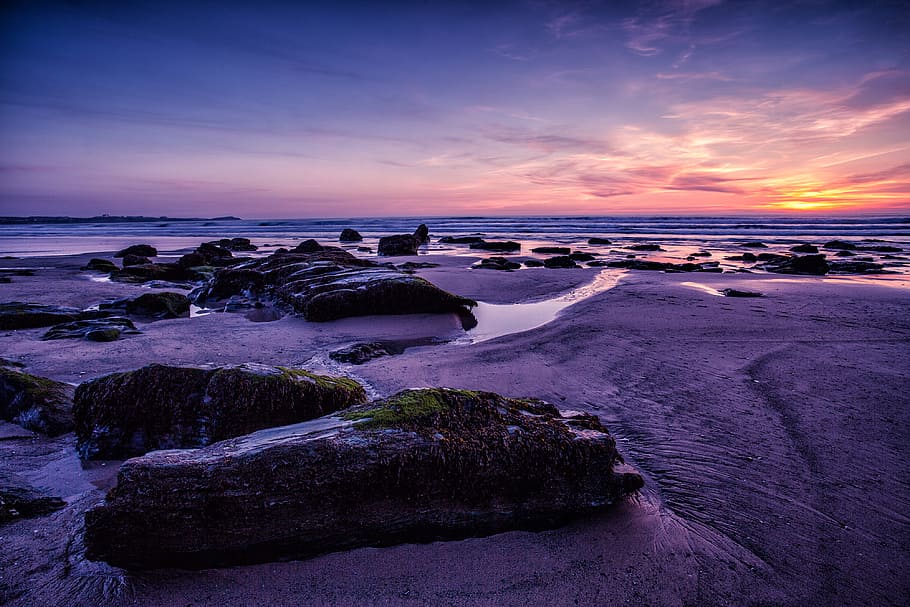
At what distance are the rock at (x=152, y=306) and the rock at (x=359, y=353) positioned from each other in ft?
18.2

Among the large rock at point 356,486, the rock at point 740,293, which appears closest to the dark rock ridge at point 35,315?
the large rock at point 356,486

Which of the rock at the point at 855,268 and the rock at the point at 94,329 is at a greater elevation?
the rock at the point at 855,268

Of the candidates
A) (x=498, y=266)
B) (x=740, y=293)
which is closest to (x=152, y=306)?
(x=498, y=266)

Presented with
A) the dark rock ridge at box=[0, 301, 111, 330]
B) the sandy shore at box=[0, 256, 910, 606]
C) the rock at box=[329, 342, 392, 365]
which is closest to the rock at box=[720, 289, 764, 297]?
the sandy shore at box=[0, 256, 910, 606]

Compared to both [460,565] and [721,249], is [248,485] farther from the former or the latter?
[721,249]

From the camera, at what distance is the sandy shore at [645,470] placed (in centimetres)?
284

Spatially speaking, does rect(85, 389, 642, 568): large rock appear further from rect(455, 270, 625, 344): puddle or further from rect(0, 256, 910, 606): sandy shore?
rect(455, 270, 625, 344): puddle

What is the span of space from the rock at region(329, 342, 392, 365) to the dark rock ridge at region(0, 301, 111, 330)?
235 inches

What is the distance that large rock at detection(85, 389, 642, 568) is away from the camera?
9.37 feet

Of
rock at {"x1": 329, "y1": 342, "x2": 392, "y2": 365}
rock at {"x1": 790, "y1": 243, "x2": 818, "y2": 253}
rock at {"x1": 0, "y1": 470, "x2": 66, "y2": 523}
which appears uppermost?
rock at {"x1": 790, "y1": 243, "x2": 818, "y2": 253}

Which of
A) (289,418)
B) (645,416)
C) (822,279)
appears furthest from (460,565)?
(822,279)

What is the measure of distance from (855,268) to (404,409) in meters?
21.9

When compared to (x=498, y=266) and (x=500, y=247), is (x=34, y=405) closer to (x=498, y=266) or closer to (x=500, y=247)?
(x=498, y=266)

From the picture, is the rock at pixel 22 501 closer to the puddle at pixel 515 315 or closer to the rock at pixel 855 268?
the puddle at pixel 515 315
